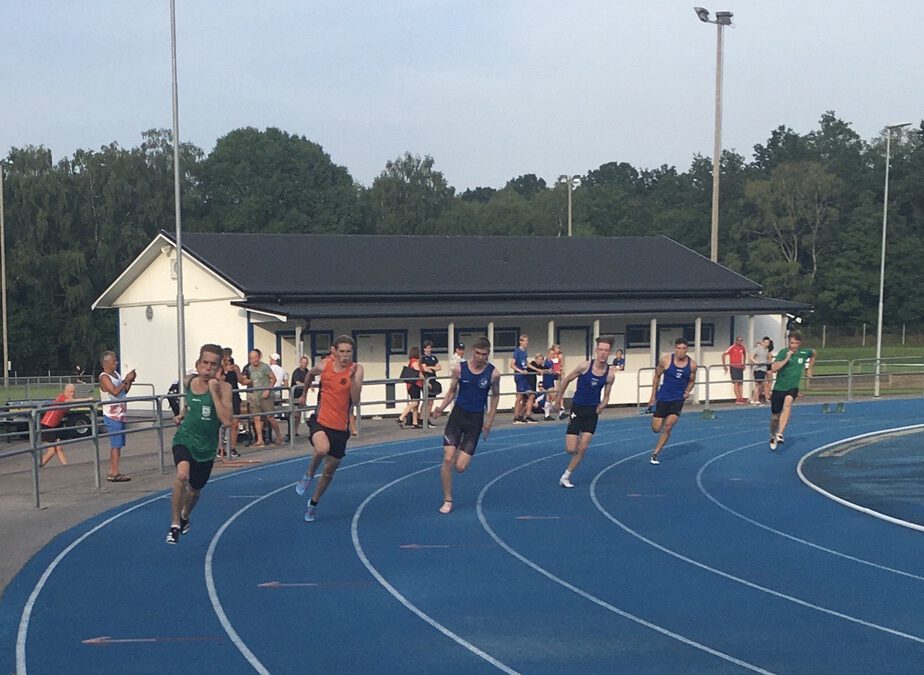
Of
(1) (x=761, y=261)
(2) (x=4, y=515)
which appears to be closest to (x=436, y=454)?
(2) (x=4, y=515)

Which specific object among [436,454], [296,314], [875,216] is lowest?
[436,454]

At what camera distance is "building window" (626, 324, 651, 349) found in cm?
3334

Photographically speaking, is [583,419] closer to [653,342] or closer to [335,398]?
[335,398]

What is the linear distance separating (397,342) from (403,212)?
2305 inches

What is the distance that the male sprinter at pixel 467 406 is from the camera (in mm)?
13336

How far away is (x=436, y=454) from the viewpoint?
1994 cm

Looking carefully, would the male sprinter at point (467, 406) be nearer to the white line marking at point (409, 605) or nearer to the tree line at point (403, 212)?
the white line marking at point (409, 605)

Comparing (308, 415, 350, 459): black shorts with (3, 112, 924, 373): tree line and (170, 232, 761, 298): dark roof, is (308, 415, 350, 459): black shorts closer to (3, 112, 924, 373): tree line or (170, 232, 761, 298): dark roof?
(170, 232, 761, 298): dark roof

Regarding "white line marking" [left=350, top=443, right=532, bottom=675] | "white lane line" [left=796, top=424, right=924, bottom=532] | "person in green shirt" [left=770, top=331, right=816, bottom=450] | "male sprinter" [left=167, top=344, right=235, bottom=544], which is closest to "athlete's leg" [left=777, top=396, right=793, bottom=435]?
"person in green shirt" [left=770, top=331, right=816, bottom=450]

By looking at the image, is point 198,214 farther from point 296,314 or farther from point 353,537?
point 353,537

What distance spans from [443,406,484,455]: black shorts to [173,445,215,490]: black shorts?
3.28 m

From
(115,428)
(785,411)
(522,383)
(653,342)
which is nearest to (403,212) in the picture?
(653,342)

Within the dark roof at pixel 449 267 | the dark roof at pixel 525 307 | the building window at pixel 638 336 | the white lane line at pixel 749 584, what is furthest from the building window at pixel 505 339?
the white lane line at pixel 749 584

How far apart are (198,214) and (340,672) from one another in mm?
82223
